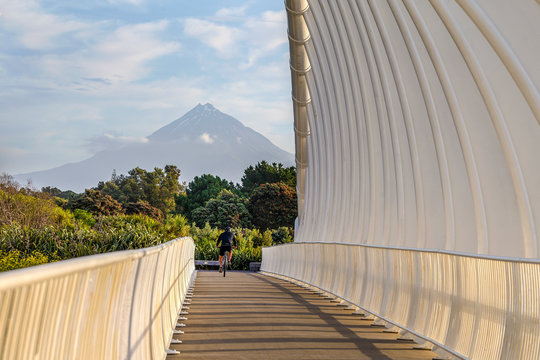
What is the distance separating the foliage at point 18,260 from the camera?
2366 cm

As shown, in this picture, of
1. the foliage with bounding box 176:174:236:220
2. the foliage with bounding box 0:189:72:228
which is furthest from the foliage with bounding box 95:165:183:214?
the foliage with bounding box 0:189:72:228

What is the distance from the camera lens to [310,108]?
3628 cm

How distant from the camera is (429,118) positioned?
17484 millimetres

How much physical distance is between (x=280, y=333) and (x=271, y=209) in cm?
8531

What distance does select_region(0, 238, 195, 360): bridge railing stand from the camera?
2957mm

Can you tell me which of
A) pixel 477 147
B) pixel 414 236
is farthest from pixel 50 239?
pixel 477 147

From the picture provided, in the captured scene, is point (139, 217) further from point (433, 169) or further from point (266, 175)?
point (266, 175)

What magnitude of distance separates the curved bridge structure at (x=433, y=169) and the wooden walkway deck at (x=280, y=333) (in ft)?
1.75

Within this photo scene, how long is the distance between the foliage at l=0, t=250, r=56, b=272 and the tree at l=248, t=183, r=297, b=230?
66951mm

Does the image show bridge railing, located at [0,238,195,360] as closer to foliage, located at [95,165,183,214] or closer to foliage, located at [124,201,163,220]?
foliage, located at [124,201,163,220]

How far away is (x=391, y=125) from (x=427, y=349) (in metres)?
11.9

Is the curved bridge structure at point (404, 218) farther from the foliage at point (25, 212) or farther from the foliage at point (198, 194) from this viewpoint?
the foliage at point (198, 194)

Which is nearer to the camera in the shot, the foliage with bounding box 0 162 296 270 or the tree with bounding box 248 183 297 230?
the foliage with bounding box 0 162 296 270

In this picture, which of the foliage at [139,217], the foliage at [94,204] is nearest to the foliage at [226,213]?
the foliage at [139,217]
